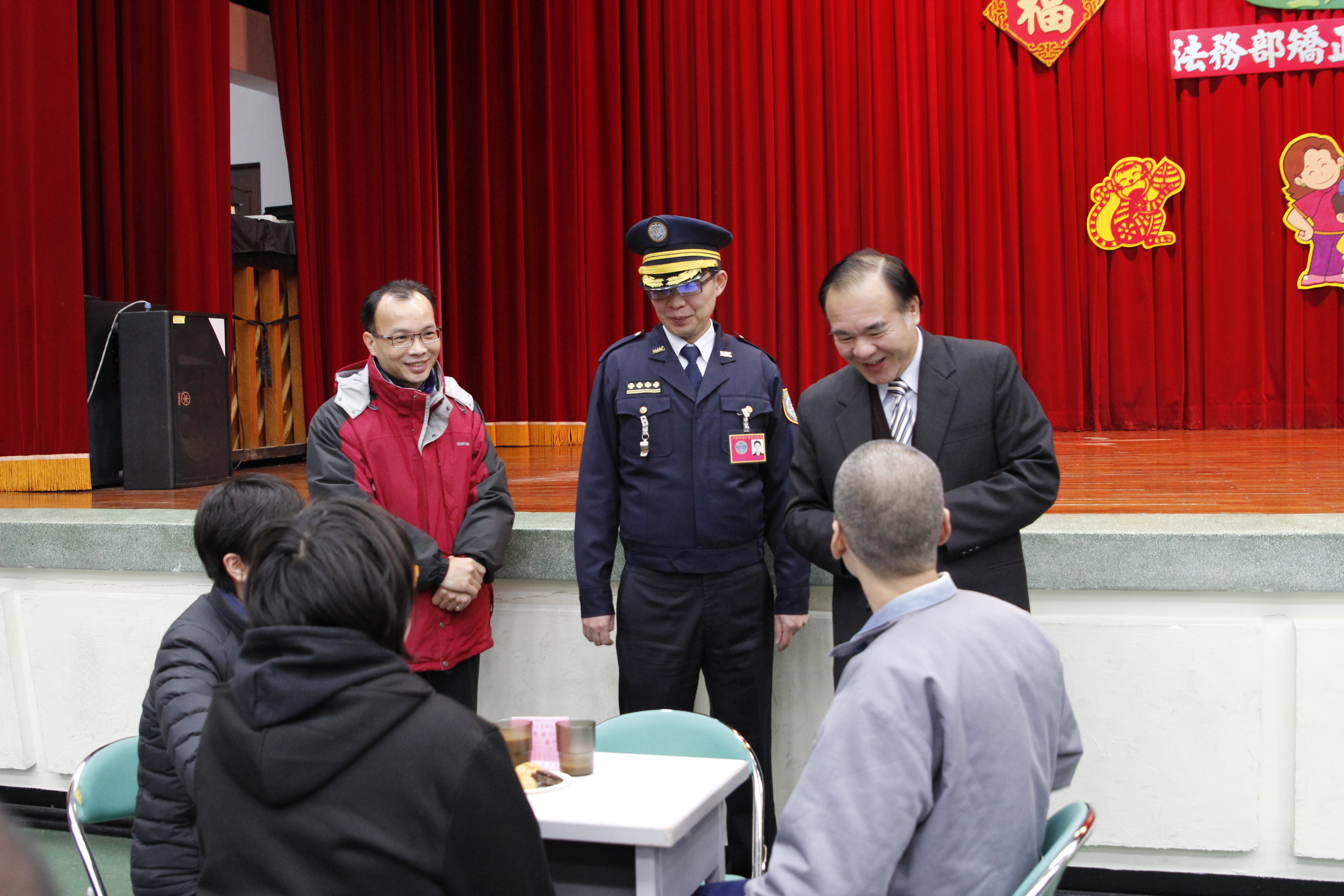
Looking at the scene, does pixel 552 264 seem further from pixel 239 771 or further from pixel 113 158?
pixel 239 771

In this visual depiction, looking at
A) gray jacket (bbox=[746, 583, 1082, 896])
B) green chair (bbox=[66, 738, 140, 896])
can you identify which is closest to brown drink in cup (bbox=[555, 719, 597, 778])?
gray jacket (bbox=[746, 583, 1082, 896])

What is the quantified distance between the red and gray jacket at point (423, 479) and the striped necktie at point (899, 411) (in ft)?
3.19

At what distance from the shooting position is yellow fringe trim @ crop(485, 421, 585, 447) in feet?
23.8

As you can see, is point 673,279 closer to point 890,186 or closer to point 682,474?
point 682,474

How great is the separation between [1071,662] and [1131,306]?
16.1 feet

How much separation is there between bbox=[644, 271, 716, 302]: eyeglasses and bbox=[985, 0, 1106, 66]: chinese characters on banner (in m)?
5.33

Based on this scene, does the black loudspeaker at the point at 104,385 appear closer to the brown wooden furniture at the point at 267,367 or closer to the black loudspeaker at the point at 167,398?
the black loudspeaker at the point at 167,398

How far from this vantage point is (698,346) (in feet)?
8.11

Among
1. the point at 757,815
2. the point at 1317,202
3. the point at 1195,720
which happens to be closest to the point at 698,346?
the point at 757,815

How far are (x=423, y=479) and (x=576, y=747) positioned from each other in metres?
1.05

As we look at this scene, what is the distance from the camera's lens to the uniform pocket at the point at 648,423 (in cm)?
242

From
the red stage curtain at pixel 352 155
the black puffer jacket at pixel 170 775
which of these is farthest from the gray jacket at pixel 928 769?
the red stage curtain at pixel 352 155

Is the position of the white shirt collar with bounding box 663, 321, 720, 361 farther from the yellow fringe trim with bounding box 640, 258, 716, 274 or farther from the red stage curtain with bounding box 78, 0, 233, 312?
the red stage curtain with bounding box 78, 0, 233, 312

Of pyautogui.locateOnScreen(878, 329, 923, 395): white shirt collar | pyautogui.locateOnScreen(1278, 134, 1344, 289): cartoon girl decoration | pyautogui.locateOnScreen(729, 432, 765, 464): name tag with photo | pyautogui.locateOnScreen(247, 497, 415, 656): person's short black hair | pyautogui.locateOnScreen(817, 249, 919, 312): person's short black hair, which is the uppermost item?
pyautogui.locateOnScreen(1278, 134, 1344, 289): cartoon girl decoration
